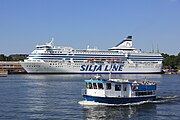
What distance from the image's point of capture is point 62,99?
52062mm

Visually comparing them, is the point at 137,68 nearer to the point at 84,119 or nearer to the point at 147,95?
the point at 147,95

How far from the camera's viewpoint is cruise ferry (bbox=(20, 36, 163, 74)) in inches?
5773

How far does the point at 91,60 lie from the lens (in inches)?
6127

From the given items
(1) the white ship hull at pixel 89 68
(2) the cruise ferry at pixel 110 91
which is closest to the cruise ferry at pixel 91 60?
(1) the white ship hull at pixel 89 68

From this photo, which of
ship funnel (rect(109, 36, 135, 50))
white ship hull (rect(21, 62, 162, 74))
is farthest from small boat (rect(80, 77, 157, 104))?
ship funnel (rect(109, 36, 135, 50))

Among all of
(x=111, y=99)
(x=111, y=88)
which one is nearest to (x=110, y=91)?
(x=111, y=88)

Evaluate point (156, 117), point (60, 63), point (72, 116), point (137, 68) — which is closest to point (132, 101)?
point (156, 117)

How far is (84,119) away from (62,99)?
15890 mm

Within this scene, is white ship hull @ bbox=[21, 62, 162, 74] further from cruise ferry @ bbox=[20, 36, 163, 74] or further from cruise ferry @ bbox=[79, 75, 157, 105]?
cruise ferry @ bbox=[79, 75, 157, 105]

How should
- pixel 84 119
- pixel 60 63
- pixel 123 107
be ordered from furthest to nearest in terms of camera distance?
1. pixel 60 63
2. pixel 123 107
3. pixel 84 119

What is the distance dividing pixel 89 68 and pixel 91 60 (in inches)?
137

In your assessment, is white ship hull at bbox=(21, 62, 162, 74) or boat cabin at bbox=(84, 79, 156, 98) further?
white ship hull at bbox=(21, 62, 162, 74)

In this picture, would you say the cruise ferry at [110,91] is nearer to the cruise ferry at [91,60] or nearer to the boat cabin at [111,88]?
the boat cabin at [111,88]

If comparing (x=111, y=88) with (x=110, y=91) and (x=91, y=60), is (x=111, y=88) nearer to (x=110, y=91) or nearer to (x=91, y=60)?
(x=110, y=91)
